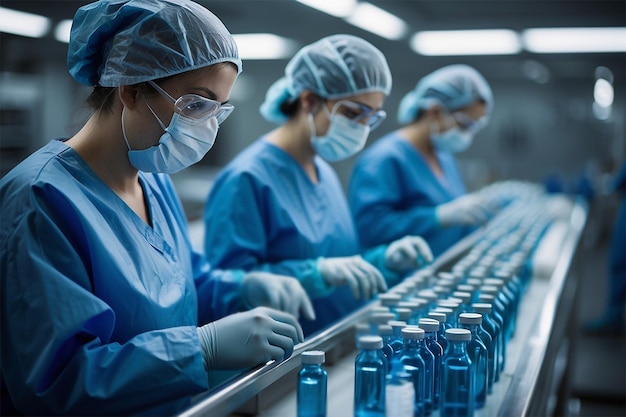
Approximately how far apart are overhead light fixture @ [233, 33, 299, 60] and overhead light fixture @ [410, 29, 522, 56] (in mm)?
1019

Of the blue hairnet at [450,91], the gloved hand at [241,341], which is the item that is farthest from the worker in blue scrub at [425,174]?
the gloved hand at [241,341]

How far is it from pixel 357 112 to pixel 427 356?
3.80ft

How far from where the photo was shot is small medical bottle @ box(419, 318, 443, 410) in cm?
148

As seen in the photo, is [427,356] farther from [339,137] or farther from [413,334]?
[339,137]


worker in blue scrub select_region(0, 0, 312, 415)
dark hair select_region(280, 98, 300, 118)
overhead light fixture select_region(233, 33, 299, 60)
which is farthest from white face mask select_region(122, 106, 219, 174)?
overhead light fixture select_region(233, 33, 299, 60)

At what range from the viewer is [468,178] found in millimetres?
8164

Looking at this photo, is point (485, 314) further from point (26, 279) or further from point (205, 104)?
point (26, 279)

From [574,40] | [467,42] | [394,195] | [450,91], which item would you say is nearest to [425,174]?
[394,195]

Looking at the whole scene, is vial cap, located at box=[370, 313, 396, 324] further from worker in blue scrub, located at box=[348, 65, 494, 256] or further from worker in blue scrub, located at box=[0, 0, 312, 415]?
worker in blue scrub, located at box=[348, 65, 494, 256]

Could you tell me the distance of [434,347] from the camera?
152 cm

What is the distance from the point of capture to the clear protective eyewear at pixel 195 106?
1545 mm

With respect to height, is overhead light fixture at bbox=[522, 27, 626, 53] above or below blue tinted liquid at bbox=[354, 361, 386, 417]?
above

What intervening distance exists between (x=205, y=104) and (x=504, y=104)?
737cm

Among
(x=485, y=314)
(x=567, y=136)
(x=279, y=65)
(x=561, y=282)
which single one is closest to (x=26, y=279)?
(x=485, y=314)
